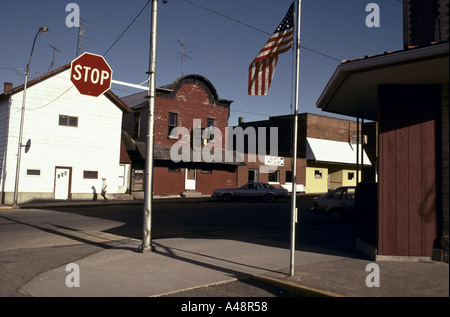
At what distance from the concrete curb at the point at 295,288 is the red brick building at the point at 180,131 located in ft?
85.1

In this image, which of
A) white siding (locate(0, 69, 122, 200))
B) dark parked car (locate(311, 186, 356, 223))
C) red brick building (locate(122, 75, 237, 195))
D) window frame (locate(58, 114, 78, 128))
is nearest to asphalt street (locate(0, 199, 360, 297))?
dark parked car (locate(311, 186, 356, 223))

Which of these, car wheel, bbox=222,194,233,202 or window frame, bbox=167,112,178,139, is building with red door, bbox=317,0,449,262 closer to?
car wheel, bbox=222,194,233,202

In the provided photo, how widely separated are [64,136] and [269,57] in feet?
77.7

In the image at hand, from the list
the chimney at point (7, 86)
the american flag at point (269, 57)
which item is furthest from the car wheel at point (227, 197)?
the american flag at point (269, 57)

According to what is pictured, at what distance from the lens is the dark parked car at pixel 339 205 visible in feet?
57.8

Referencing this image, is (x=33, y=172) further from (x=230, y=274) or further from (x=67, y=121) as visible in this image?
(x=230, y=274)

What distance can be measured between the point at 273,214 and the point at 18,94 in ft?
59.2

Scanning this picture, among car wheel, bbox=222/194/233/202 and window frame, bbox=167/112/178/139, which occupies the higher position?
window frame, bbox=167/112/178/139

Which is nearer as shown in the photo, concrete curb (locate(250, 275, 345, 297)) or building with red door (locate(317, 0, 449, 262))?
concrete curb (locate(250, 275, 345, 297))

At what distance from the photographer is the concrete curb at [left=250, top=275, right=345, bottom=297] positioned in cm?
648

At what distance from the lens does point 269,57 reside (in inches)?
330

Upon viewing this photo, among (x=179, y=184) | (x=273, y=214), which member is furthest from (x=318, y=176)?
(x=273, y=214)

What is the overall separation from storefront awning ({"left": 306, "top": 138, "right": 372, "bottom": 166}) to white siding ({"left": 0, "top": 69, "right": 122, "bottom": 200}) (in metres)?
21.0

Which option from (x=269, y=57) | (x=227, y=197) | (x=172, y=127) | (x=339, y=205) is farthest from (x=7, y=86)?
(x=269, y=57)
